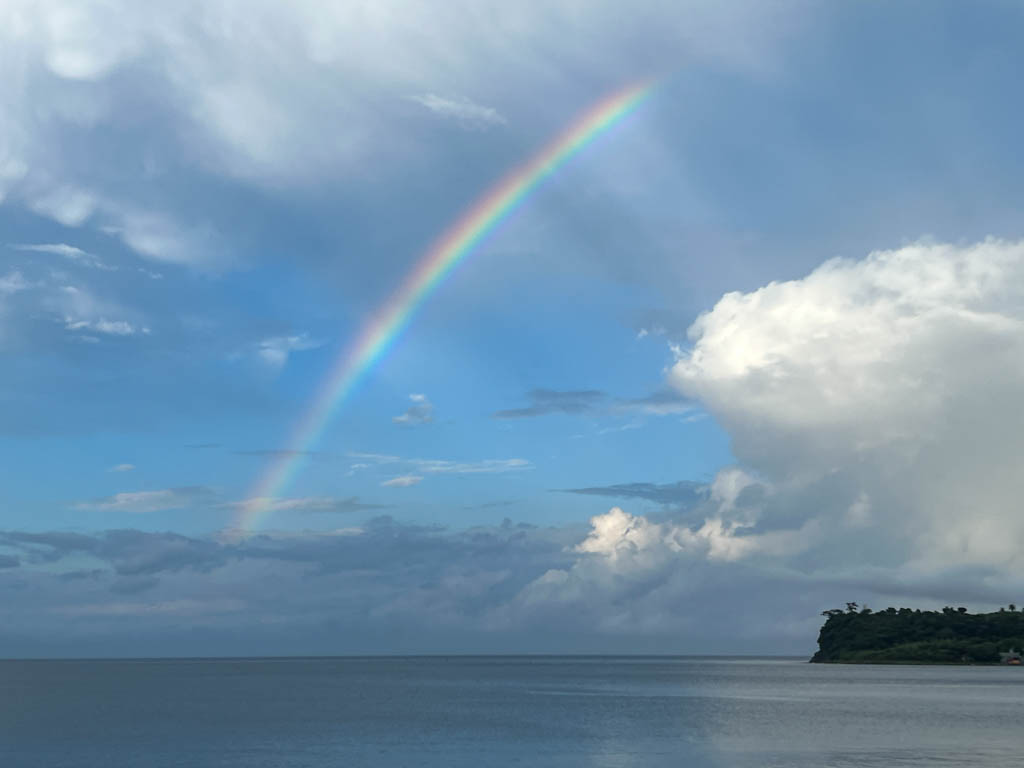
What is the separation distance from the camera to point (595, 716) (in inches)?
5271

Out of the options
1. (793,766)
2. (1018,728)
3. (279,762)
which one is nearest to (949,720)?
(1018,728)

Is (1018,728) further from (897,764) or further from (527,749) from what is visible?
(527,749)

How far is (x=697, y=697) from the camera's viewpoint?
188 m

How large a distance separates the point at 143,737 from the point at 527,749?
43.7 m

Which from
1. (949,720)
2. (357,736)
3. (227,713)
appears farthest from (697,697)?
(357,736)

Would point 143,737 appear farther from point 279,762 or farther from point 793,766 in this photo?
point 793,766

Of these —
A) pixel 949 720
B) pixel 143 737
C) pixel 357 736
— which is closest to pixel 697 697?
pixel 949 720

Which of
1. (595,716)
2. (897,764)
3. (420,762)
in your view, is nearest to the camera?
(897,764)

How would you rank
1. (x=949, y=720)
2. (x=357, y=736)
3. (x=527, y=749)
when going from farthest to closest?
(x=949, y=720)
(x=357, y=736)
(x=527, y=749)

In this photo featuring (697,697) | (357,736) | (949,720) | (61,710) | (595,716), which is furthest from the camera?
(697,697)

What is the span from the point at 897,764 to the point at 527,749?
31.6 metres

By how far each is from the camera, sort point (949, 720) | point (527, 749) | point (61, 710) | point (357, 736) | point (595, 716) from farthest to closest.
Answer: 1. point (61, 710)
2. point (595, 716)
3. point (949, 720)
4. point (357, 736)
5. point (527, 749)

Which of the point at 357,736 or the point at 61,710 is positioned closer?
the point at 357,736

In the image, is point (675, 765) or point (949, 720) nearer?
point (675, 765)
